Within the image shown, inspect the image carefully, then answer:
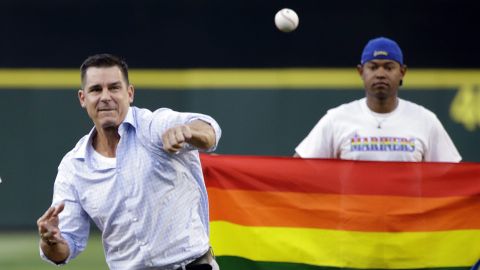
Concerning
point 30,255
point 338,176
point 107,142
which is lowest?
point 30,255

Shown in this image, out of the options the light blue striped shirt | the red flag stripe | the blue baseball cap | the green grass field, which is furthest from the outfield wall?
the light blue striped shirt

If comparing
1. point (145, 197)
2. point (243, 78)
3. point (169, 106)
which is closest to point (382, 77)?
point (145, 197)

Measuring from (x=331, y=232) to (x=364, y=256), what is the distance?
296 millimetres

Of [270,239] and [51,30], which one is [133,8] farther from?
[270,239]

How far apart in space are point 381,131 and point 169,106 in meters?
6.79

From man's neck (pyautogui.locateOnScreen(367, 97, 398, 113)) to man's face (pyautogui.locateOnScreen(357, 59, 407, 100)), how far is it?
0.03 meters

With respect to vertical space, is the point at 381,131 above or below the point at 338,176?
above

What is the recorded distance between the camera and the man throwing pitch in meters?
6.05

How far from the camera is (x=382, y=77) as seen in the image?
29.5ft

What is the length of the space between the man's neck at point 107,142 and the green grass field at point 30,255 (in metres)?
6.79

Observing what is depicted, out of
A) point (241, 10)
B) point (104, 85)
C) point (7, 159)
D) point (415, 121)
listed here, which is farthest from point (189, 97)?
point (104, 85)

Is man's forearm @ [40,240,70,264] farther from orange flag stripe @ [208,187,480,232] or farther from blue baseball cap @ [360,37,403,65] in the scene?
blue baseball cap @ [360,37,403,65]

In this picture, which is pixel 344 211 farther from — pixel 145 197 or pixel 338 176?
pixel 145 197

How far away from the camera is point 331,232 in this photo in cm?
851
